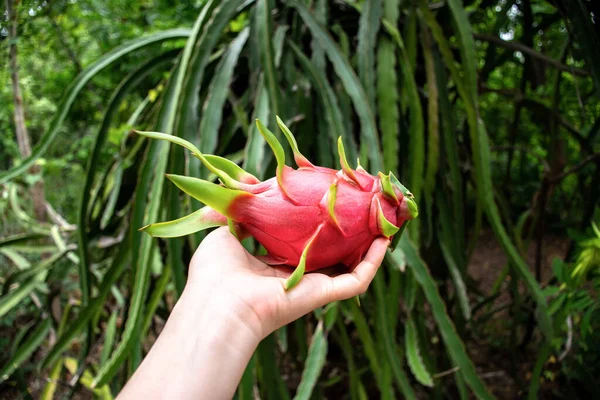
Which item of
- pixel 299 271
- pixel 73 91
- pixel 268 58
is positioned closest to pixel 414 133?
pixel 268 58

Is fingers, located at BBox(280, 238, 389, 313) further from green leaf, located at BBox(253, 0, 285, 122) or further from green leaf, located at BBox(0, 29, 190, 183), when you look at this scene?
green leaf, located at BBox(0, 29, 190, 183)

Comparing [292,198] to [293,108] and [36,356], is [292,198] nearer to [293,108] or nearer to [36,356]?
[293,108]

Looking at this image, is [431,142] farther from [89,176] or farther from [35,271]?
[35,271]

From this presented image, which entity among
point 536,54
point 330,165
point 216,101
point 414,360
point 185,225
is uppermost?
point 536,54

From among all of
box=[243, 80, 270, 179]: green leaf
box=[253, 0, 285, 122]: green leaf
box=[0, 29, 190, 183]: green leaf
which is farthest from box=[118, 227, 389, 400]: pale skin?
box=[0, 29, 190, 183]: green leaf

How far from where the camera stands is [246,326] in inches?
16.5

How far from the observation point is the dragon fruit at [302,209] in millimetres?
416

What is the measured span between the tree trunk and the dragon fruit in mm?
710

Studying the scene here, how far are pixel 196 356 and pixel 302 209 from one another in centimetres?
14

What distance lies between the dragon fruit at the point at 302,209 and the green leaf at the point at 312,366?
1.05 feet

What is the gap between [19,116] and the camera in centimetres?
118

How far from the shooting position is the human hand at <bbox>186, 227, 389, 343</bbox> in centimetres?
42

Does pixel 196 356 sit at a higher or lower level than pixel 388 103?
lower

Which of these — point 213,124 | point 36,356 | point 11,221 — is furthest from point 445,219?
point 11,221
